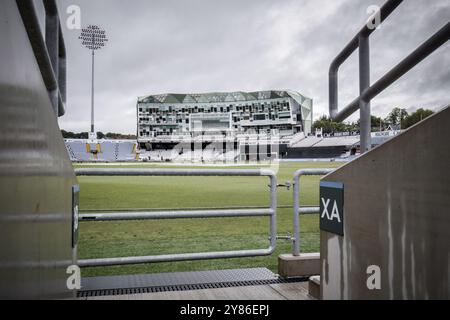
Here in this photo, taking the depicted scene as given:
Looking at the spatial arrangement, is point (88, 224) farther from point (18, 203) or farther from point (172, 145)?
point (172, 145)

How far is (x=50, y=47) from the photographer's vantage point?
2.13 meters

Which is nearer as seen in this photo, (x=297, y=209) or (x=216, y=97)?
(x=297, y=209)

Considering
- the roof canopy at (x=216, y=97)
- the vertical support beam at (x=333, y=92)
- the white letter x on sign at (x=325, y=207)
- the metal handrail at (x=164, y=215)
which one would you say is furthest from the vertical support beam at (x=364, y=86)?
the roof canopy at (x=216, y=97)

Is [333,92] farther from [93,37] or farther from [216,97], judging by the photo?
[216,97]

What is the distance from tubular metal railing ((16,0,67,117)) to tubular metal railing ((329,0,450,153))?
172 centimetres

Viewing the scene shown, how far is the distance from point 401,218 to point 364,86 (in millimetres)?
1188

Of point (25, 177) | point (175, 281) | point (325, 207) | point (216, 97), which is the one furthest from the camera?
point (216, 97)

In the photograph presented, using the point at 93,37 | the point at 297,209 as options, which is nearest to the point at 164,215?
the point at 297,209

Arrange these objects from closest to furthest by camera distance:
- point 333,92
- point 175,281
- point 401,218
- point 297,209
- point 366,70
Result: point 401,218 < point 366,70 < point 333,92 < point 175,281 < point 297,209

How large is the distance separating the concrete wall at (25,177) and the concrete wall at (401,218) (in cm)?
122

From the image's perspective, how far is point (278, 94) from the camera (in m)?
97.5

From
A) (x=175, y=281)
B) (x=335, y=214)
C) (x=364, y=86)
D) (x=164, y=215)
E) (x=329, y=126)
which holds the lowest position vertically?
(x=175, y=281)

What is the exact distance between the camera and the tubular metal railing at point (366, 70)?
6.40 ft

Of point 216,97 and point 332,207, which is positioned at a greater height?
point 216,97
